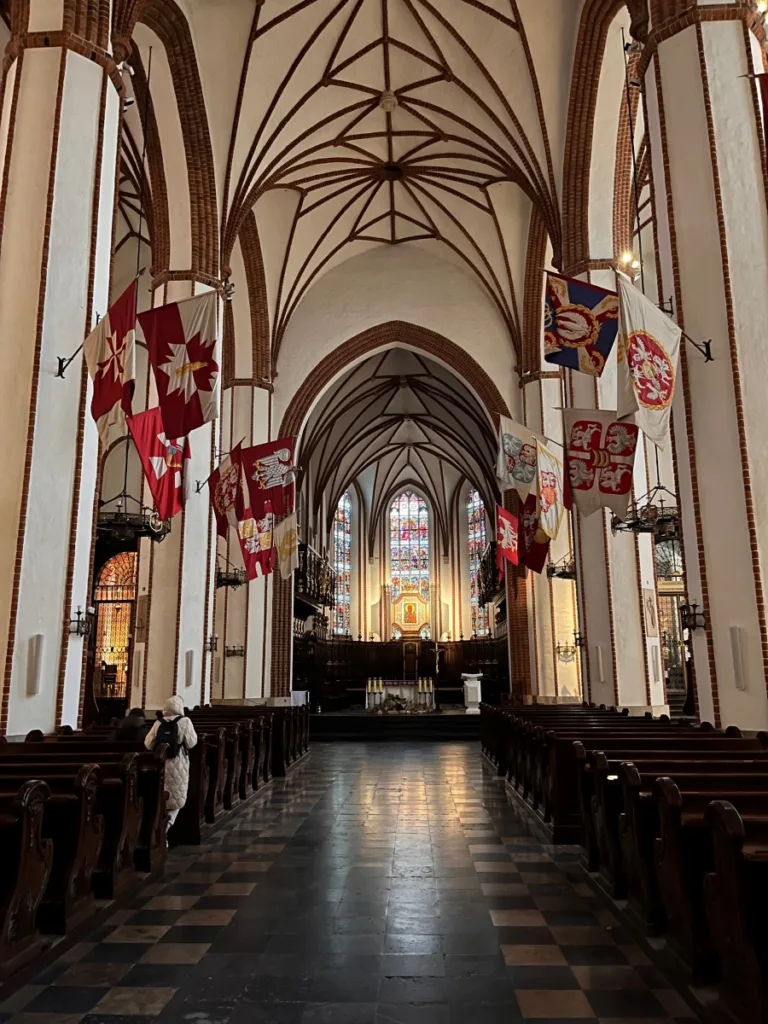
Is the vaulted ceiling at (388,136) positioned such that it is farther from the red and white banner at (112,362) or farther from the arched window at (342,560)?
the arched window at (342,560)

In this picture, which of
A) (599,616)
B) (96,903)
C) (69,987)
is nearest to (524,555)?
(599,616)

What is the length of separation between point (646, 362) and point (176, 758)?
5938 mm

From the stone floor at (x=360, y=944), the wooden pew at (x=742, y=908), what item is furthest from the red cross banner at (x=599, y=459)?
the wooden pew at (x=742, y=908)

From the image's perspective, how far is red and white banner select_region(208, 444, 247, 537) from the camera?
13.4 metres

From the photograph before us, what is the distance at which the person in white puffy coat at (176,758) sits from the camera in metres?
7.07

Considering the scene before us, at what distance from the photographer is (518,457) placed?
1289cm

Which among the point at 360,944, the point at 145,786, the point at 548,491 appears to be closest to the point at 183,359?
the point at 145,786

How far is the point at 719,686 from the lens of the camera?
7.94 metres

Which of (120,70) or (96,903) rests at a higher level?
(120,70)

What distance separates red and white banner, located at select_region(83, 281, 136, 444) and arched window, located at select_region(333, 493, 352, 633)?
97.8 feet

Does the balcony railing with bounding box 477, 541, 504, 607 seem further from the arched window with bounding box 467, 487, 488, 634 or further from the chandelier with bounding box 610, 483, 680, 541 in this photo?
the chandelier with bounding box 610, 483, 680, 541

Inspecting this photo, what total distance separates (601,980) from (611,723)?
18.0 feet

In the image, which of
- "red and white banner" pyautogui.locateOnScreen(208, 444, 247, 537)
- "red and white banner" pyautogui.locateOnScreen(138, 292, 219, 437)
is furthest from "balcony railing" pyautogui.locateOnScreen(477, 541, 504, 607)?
"red and white banner" pyautogui.locateOnScreen(138, 292, 219, 437)

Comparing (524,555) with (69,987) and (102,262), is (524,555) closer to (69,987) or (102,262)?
(102,262)
